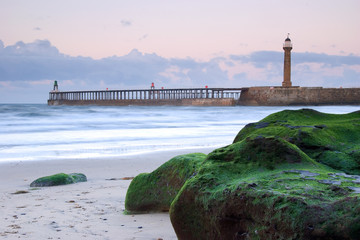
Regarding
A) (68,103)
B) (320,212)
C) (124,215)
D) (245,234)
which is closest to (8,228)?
(124,215)

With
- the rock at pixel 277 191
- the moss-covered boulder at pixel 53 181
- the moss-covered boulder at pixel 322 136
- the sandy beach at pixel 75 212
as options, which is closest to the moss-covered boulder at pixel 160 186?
the sandy beach at pixel 75 212

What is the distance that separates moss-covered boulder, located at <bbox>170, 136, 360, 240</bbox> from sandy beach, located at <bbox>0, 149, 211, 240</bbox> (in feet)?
2.42

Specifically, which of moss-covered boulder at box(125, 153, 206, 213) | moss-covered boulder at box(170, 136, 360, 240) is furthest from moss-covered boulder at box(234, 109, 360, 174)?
moss-covered boulder at box(125, 153, 206, 213)

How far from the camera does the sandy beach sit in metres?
3.03

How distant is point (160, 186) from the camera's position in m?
3.66

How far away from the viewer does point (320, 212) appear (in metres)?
1.73

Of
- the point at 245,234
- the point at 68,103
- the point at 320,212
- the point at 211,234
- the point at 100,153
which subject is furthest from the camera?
the point at 68,103

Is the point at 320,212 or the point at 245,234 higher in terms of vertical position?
the point at 320,212

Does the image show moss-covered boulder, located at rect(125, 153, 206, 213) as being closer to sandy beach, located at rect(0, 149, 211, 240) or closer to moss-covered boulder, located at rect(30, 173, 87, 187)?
sandy beach, located at rect(0, 149, 211, 240)

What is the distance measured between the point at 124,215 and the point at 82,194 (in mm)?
1103

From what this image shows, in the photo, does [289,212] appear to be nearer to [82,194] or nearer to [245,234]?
[245,234]

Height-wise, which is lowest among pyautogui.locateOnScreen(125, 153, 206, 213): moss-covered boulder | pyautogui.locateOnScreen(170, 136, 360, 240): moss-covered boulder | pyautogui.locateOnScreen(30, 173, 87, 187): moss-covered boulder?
pyautogui.locateOnScreen(30, 173, 87, 187): moss-covered boulder

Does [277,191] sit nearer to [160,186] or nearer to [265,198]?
[265,198]

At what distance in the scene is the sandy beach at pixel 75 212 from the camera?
3027 mm
